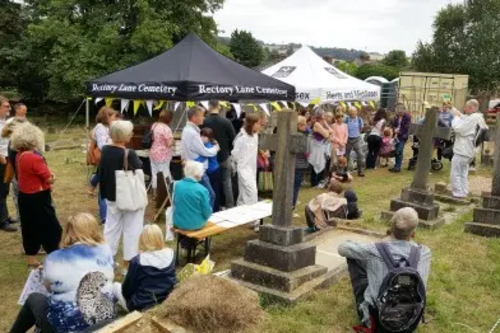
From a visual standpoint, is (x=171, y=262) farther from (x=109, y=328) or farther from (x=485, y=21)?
(x=485, y=21)

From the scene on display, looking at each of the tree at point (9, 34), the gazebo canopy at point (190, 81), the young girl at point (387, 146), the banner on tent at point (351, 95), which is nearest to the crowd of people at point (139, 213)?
the gazebo canopy at point (190, 81)

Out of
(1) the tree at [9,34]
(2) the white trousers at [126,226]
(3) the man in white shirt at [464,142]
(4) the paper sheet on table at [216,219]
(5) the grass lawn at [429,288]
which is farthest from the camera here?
(1) the tree at [9,34]

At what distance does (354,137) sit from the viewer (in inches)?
461

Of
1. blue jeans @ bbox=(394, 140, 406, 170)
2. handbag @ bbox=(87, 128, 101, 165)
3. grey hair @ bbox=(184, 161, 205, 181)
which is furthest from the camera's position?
blue jeans @ bbox=(394, 140, 406, 170)

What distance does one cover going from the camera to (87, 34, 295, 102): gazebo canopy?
28.0 ft

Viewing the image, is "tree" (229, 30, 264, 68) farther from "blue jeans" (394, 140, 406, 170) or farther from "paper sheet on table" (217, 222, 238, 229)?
"paper sheet on table" (217, 222, 238, 229)

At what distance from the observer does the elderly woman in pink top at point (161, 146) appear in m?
8.27

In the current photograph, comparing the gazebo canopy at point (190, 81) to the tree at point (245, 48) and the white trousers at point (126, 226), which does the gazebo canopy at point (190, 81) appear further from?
the tree at point (245, 48)

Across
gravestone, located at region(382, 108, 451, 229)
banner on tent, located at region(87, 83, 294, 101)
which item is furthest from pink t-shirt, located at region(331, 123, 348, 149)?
gravestone, located at region(382, 108, 451, 229)

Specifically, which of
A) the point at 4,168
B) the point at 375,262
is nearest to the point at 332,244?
the point at 375,262

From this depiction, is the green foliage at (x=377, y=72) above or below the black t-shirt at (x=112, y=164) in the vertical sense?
above

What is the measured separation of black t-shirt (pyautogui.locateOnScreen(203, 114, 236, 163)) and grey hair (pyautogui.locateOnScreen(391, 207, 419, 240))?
4.04 meters

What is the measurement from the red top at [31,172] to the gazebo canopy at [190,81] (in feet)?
11.3

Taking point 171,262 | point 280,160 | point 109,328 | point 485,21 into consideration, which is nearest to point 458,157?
point 280,160
